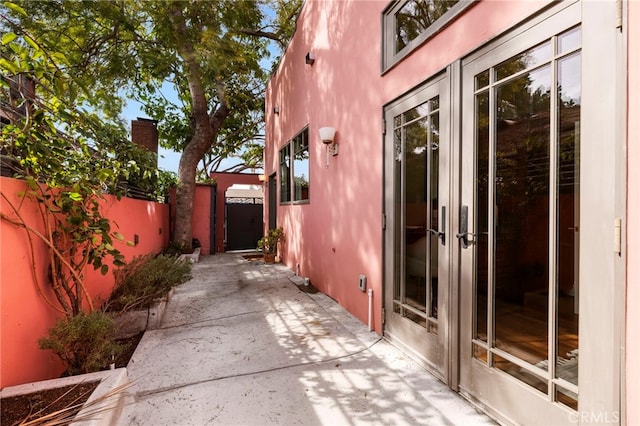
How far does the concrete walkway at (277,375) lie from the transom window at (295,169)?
8.61ft

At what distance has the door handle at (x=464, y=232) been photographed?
201cm

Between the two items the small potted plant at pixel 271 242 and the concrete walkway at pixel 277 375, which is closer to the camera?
the concrete walkway at pixel 277 375

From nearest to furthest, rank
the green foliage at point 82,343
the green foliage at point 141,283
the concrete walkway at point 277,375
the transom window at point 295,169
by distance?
1. the concrete walkway at point 277,375
2. the green foliage at point 82,343
3. the green foliage at point 141,283
4. the transom window at point 295,169

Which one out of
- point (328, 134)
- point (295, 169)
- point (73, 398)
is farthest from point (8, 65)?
point (295, 169)

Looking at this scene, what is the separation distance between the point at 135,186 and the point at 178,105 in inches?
282

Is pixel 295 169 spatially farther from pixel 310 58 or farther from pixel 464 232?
pixel 464 232

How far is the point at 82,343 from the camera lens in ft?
6.76

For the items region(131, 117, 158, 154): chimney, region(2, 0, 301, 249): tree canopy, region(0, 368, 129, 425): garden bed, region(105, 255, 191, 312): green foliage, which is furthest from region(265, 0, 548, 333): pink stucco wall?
region(131, 117, 158, 154): chimney

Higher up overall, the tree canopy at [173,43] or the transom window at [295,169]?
the tree canopy at [173,43]

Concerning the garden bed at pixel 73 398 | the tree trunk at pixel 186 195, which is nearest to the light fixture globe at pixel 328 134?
the garden bed at pixel 73 398

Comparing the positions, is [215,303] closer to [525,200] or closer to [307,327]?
[307,327]

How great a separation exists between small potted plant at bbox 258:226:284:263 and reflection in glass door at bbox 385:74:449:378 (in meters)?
4.50

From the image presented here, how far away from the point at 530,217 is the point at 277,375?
2.05m
